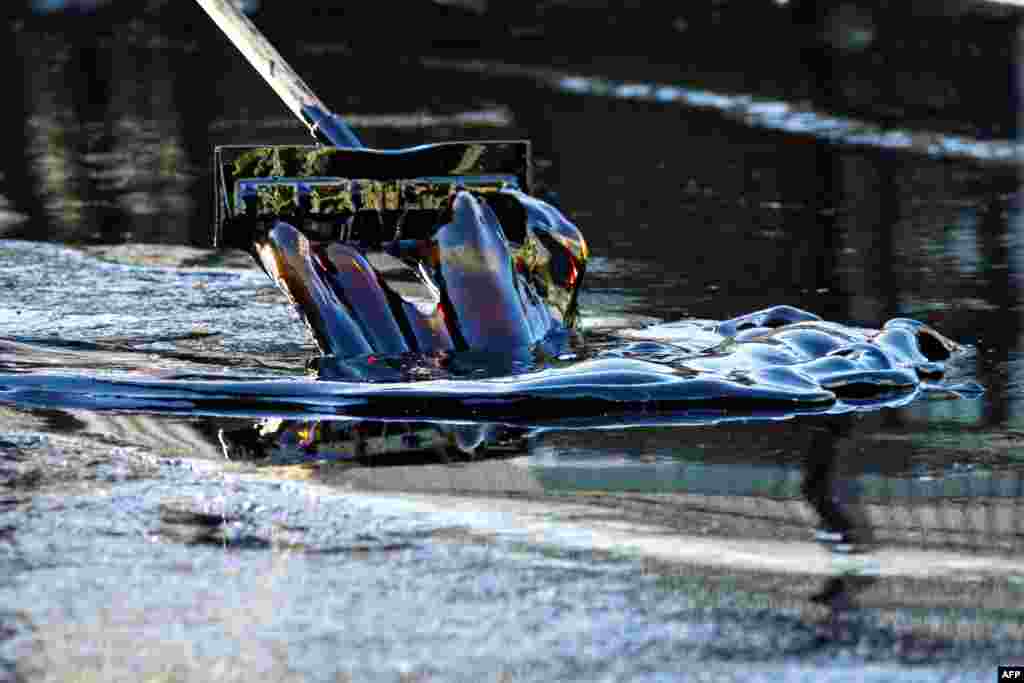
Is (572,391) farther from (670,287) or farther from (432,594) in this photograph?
(670,287)

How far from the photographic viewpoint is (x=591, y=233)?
10094 mm

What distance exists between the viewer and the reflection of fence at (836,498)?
455cm

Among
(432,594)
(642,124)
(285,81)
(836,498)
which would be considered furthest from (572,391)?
(642,124)

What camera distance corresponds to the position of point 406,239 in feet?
23.7

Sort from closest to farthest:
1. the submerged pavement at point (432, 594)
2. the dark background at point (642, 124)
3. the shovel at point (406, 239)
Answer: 1. the submerged pavement at point (432, 594)
2. the shovel at point (406, 239)
3. the dark background at point (642, 124)

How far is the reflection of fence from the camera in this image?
4547 millimetres

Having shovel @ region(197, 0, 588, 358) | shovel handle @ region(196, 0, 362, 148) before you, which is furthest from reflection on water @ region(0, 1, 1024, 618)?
shovel handle @ region(196, 0, 362, 148)

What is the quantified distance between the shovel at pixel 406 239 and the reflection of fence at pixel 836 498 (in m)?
1.79

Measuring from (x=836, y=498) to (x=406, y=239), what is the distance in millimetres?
2649

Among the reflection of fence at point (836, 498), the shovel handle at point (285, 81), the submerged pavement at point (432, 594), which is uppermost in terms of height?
the shovel handle at point (285, 81)

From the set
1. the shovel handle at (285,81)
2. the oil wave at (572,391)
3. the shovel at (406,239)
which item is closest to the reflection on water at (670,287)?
the oil wave at (572,391)

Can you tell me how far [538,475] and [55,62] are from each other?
1723cm

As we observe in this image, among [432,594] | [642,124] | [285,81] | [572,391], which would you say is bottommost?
[642,124]

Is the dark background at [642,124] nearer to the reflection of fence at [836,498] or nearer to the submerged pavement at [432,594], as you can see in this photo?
the reflection of fence at [836,498]
